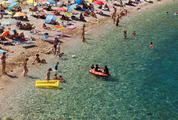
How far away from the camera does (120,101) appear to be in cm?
3650

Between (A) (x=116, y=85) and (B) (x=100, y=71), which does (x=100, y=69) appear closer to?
(B) (x=100, y=71)

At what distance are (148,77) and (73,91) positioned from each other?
9297mm

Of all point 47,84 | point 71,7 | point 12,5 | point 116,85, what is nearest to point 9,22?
point 12,5

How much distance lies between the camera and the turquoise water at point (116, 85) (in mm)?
34250

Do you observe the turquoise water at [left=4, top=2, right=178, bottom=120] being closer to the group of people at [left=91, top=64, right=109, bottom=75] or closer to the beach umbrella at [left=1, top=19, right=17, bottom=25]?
the group of people at [left=91, top=64, right=109, bottom=75]

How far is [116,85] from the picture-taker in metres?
39.6

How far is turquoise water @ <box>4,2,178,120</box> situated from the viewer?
3425 centimetres

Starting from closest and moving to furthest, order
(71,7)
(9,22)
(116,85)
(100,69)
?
(116,85)
(100,69)
(9,22)
(71,7)

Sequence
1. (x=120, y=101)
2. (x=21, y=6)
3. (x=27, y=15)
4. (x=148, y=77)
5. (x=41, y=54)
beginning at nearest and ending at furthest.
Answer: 1. (x=120, y=101)
2. (x=148, y=77)
3. (x=41, y=54)
4. (x=27, y=15)
5. (x=21, y=6)

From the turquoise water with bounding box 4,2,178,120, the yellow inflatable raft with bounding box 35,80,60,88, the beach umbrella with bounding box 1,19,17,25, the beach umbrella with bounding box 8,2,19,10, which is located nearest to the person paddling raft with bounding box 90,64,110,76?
the turquoise water with bounding box 4,2,178,120

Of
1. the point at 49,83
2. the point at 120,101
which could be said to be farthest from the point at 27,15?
the point at 120,101

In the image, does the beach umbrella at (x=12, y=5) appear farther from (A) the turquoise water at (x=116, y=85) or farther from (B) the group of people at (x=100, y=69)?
(B) the group of people at (x=100, y=69)

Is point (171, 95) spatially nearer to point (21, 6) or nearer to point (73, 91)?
point (73, 91)

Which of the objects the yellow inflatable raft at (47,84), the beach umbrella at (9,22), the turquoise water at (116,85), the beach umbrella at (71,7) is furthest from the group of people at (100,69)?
the beach umbrella at (71,7)
